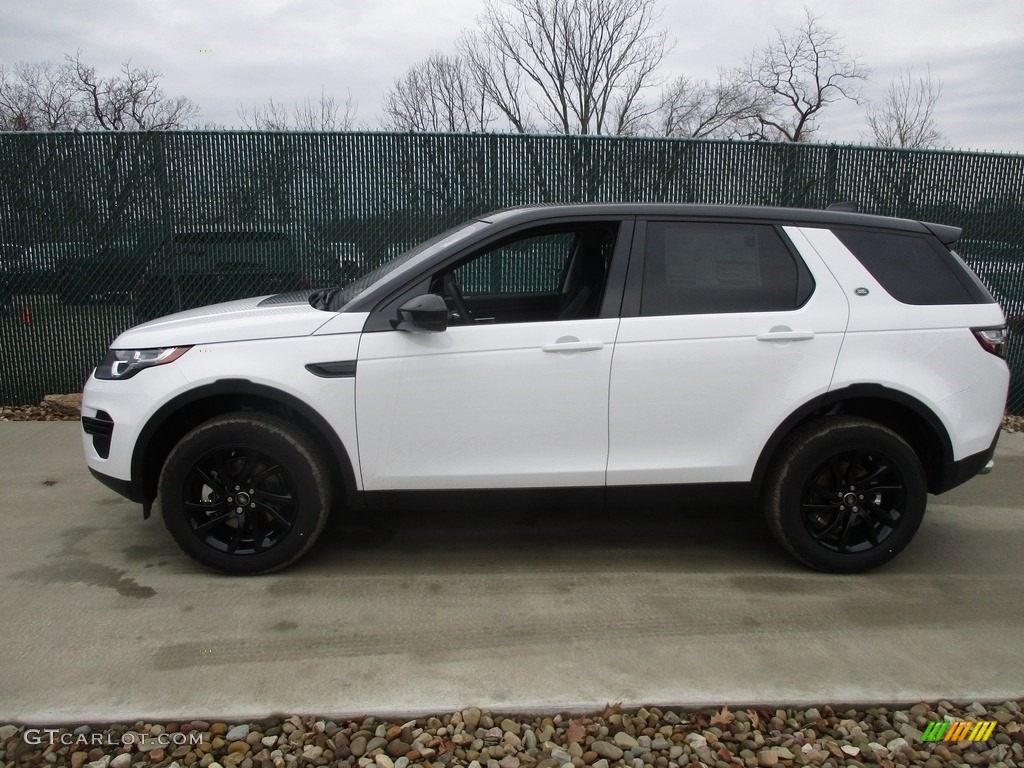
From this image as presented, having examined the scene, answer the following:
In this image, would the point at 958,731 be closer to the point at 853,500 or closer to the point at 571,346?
the point at 853,500

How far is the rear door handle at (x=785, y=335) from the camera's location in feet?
12.2

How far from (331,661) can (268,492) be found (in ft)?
3.09

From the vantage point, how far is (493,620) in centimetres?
351

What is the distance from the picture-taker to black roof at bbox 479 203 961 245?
388 cm

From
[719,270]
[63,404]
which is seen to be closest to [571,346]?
[719,270]

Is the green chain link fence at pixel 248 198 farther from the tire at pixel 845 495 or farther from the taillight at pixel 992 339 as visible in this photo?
the tire at pixel 845 495

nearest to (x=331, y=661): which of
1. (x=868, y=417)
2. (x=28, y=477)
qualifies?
(x=868, y=417)

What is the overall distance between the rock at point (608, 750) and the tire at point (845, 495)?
162cm

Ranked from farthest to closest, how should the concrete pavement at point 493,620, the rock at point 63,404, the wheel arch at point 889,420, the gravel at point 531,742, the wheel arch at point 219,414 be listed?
the rock at point 63,404 < the wheel arch at point 889,420 < the wheel arch at point 219,414 < the concrete pavement at point 493,620 < the gravel at point 531,742

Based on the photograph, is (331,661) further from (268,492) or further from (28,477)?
(28,477)

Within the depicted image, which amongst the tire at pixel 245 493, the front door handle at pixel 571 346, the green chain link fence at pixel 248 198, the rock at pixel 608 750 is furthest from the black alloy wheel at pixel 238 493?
the green chain link fence at pixel 248 198

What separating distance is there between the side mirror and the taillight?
8.35 feet

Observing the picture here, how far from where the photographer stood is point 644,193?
729 cm

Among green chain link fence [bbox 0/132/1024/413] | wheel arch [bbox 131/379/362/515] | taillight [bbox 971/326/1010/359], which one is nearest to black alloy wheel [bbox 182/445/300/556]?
wheel arch [bbox 131/379/362/515]
